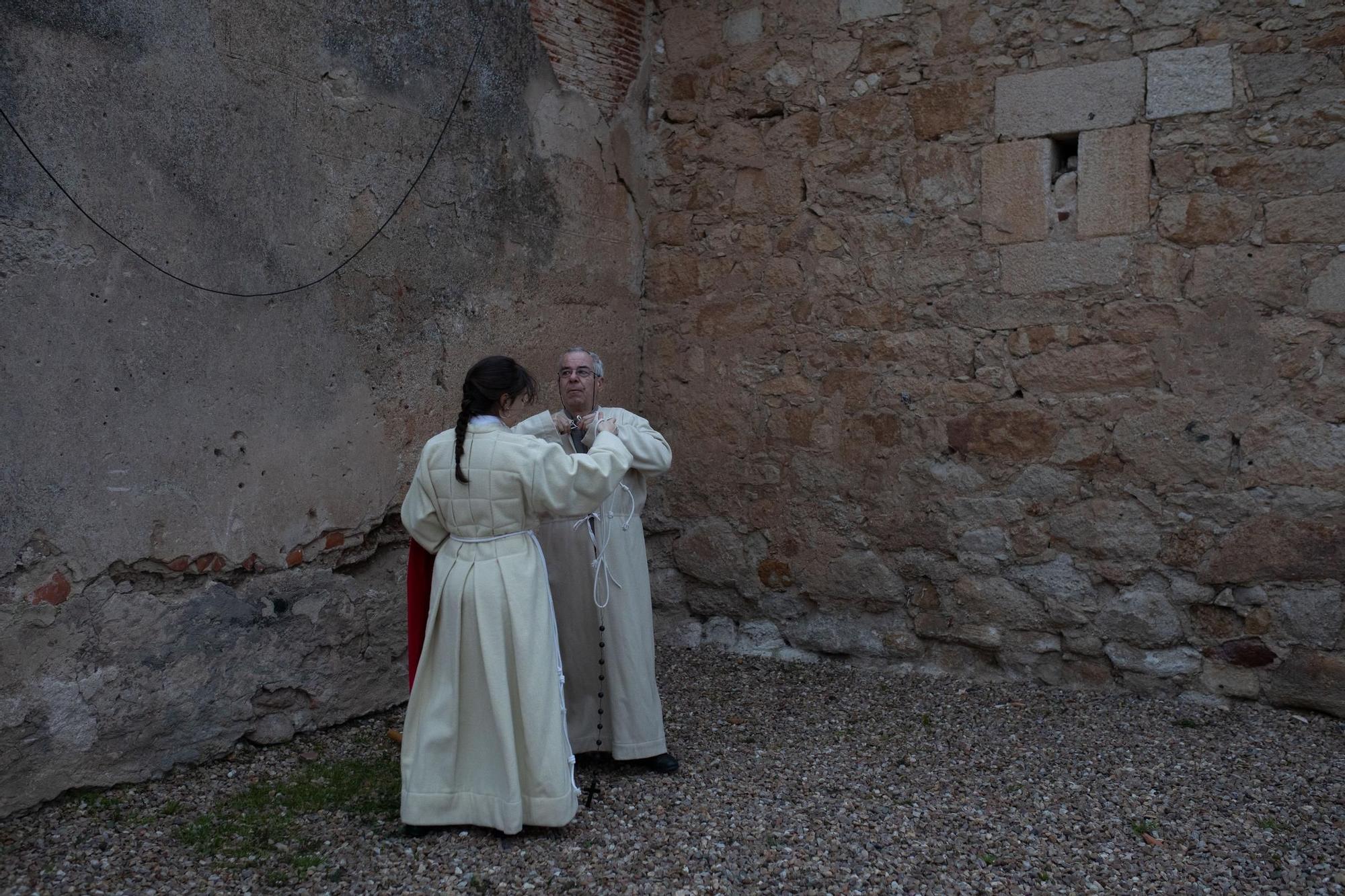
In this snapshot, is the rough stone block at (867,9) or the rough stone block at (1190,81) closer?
the rough stone block at (1190,81)

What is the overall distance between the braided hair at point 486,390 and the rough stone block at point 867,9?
2733mm

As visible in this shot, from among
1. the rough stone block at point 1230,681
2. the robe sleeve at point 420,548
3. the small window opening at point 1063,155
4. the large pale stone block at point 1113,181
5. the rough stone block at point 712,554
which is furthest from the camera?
the rough stone block at point 712,554

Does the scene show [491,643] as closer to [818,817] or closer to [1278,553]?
[818,817]

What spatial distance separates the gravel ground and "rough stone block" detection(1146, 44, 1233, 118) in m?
2.36

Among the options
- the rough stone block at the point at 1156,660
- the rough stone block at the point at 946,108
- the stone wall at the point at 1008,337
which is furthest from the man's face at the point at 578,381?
the rough stone block at the point at 1156,660

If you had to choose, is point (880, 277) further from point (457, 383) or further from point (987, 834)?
point (987, 834)

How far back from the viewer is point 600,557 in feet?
12.8

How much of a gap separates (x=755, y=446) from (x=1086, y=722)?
193cm

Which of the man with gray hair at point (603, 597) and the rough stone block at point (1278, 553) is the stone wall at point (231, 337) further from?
the rough stone block at point (1278, 553)

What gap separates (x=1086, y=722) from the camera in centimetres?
433

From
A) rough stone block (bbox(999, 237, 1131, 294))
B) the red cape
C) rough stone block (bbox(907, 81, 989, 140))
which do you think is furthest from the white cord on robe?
rough stone block (bbox(907, 81, 989, 140))

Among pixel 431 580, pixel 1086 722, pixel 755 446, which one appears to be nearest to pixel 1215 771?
pixel 1086 722

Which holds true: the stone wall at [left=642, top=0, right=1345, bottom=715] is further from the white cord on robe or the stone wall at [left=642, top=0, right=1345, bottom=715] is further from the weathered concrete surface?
the weathered concrete surface

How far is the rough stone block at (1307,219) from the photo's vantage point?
162 inches
